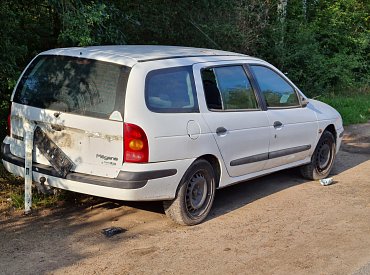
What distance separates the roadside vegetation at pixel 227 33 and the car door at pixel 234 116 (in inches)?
76.8

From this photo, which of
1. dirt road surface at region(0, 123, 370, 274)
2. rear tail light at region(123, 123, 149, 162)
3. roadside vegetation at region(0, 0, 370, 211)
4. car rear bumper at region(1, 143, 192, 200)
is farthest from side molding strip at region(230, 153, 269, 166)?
roadside vegetation at region(0, 0, 370, 211)

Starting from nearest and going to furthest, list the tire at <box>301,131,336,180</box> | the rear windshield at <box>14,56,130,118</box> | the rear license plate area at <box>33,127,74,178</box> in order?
the rear windshield at <box>14,56,130,118</box> → the rear license plate area at <box>33,127,74,178</box> → the tire at <box>301,131,336,180</box>

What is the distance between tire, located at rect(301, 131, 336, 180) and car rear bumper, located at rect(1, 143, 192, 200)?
111 inches

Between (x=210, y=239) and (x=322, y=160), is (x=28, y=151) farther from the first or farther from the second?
(x=322, y=160)

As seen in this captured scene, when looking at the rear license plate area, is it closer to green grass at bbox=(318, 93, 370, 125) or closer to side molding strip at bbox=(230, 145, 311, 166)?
side molding strip at bbox=(230, 145, 311, 166)

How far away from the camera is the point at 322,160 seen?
809 centimetres

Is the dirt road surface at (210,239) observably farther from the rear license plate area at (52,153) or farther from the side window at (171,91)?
the side window at (171,91)

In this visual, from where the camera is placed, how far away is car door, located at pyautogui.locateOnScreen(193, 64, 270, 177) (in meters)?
6.00

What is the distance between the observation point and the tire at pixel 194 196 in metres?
5.70

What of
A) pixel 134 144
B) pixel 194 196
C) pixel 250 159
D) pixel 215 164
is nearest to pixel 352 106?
pixel 250 159

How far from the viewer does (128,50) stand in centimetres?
598

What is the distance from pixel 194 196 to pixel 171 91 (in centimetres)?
113

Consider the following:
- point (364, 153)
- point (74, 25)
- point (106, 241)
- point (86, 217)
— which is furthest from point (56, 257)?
point (364, 153)

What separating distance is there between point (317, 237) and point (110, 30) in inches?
174
